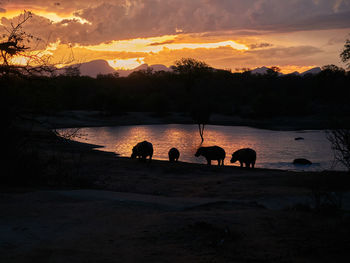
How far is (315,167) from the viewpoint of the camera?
23.1m

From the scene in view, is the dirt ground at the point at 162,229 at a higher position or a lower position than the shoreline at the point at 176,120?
lower

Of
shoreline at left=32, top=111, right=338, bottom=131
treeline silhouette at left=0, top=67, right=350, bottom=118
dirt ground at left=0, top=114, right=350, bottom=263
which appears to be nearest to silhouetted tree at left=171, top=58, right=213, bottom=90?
treeline silhouette at left=0, top=67, right=350, bottom=118

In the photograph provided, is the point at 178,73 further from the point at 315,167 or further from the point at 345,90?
the point at 315,167

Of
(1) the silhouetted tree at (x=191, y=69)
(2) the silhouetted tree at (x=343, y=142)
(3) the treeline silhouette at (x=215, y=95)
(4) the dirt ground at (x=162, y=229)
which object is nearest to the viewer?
(4) the dirt ground at (x=162, y=229)

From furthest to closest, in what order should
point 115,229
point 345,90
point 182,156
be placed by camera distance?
1. point 345,90
2. point 182,156
3. point 115,229

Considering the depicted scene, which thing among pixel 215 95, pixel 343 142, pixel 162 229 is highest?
pixel 215 95

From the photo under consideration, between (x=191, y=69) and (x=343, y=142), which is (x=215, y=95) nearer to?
(x=191, y=69)

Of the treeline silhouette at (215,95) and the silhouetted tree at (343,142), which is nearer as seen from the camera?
the silhouetted tree at (343,142)

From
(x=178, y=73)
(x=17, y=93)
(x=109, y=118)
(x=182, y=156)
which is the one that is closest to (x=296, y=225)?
(x=17, y=93)

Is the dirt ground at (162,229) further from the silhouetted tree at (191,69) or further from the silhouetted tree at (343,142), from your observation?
the silhouetted tree at (191,69)

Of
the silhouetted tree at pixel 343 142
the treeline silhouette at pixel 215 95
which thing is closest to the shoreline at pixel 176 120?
the treeline silhouette at pixel 215 95

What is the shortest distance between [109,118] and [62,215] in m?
54.4

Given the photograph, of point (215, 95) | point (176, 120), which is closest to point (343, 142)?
point (176, 120)

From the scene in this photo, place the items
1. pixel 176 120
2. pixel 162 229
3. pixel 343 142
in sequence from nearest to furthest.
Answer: pixel 162 229
pixel 343 142
pixel 176 120
